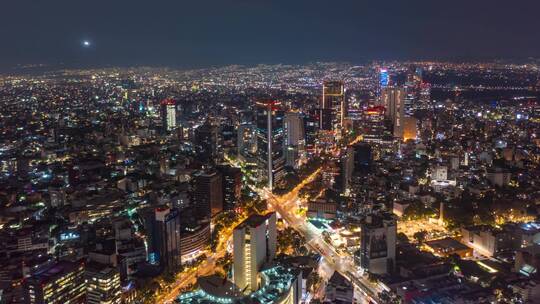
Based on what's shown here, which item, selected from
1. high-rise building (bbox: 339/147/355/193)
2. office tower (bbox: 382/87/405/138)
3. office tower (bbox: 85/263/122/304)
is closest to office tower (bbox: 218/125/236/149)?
high-rise building (bbox: 339/147/355/193)

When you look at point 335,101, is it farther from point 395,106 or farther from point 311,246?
point 311,246

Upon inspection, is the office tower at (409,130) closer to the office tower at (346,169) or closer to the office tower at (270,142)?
the office tower at (346,169)

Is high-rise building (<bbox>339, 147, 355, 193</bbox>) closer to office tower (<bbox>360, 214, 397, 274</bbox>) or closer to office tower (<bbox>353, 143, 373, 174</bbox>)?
office tower (<bbox>353, 143, 373, 174</bbox>)

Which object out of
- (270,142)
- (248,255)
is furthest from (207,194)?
(248,255)

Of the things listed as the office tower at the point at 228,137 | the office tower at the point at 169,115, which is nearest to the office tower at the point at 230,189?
the office tower at the point at 228,137

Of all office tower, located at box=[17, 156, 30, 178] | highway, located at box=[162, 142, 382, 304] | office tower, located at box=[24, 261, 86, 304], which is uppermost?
office tower, located at box=[17, 156, 30, 178]

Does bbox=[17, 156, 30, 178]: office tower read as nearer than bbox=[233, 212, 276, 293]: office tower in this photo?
No

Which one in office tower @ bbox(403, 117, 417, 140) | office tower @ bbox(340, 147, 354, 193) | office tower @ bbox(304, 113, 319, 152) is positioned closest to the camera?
office tower @ bbox(340, 147, 354, 193)
